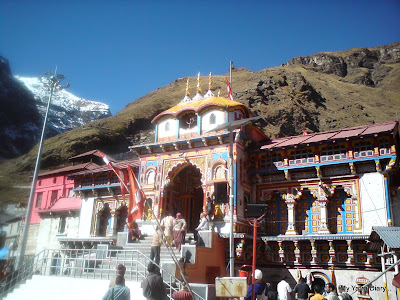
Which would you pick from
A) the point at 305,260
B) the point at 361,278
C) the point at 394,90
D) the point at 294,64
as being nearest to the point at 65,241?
the point at 305,260

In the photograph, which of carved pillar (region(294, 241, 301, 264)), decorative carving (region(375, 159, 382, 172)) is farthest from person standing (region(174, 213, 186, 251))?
decorative carving (region(375, 159, 382, 172))

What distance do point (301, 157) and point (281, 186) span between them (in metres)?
1.69

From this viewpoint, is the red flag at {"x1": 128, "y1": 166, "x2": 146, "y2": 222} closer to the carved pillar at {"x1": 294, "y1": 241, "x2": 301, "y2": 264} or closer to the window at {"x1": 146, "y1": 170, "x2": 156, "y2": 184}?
the window at {"x1": 146, "y1": 170, "x2": 156, "y2": 184}

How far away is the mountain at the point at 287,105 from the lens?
55344 millimetres

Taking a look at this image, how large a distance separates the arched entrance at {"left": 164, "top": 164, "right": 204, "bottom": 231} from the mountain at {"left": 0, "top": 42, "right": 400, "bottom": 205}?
3016cm

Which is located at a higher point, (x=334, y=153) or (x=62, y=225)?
(x=334, y=153)

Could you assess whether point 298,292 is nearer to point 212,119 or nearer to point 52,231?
point 212,119

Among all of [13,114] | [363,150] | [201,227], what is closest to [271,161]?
[363,150]

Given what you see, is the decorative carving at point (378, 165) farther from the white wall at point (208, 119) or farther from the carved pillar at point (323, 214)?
the white wall at point (208, 119)

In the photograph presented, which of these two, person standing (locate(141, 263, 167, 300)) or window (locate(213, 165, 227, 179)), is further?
window (locate(213, 165, 227, 179))

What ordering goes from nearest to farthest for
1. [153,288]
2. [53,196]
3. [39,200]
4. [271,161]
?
[153,288], [271,161], [53,196], [39,200]

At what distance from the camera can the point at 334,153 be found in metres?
17.5

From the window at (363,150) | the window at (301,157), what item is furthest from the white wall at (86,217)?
the window at (363,150)

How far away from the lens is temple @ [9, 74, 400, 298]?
16.2 meters
